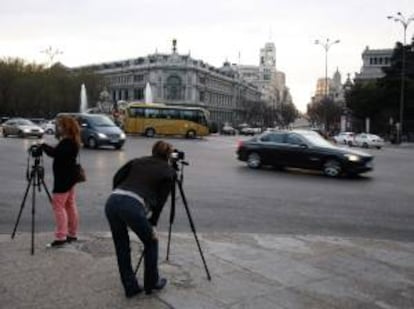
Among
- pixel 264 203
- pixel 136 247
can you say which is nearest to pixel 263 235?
pixel 136 247

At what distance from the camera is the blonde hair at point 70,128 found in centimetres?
784

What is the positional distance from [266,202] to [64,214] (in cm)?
631

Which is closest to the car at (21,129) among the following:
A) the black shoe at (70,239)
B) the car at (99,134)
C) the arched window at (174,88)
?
the car at (99,134)

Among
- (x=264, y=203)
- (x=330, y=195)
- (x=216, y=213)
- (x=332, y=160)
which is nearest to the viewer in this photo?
(x=216, y=213)

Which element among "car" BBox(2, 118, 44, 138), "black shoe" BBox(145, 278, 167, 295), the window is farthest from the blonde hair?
"car" BBox(2, 118, 44, 138)

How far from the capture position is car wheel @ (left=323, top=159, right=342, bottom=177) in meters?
20.2

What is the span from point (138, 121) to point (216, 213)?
141 feet

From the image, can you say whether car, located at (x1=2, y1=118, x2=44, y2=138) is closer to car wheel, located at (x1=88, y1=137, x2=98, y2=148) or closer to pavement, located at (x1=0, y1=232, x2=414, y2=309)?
car wheel, located at (x1=88, y1=137, x2=98, y2=148)

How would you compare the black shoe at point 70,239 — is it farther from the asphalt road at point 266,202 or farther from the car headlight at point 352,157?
the car headlight at point 352,157

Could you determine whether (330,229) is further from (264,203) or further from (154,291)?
(154,291)

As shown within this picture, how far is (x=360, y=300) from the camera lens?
6270 millimetres

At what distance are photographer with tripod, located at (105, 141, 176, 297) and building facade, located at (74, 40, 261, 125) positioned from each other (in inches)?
5231

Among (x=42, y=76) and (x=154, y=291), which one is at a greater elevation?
(x=42, y=76)

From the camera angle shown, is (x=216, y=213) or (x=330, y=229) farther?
(x=216, y=213)
